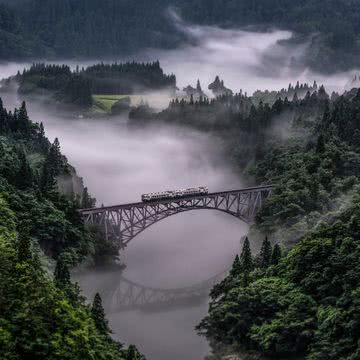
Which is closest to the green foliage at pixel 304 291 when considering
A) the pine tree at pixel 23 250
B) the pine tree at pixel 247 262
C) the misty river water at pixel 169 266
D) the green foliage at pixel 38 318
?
the pine tree at pixel 247 262

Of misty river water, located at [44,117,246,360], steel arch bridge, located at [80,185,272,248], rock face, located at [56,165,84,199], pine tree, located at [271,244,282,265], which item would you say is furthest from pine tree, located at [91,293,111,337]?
rock face, located at [56,165,84,199]

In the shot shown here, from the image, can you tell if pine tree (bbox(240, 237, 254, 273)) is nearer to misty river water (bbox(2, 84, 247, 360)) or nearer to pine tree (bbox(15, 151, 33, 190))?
misty river water (bbox(2, 84, 247, 360))

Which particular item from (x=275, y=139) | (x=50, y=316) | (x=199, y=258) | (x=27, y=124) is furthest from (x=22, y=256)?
(x=275, y=139)

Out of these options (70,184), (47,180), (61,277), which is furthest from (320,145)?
(61,277)

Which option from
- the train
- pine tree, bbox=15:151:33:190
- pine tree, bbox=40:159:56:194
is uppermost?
pine tree, bbox=15:151:33:190

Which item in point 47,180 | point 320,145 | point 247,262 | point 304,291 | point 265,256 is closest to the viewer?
point 304,291

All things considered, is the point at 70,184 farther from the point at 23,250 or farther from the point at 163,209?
the point at 23,250
